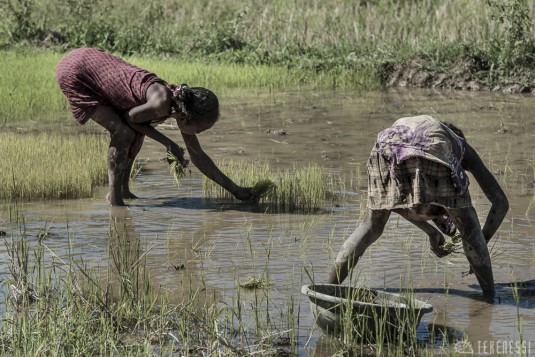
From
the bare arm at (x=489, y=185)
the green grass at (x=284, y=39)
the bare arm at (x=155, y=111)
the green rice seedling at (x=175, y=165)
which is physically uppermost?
the green grass at (x=284, y=39)

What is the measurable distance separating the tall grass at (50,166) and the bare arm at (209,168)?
0.98 meters

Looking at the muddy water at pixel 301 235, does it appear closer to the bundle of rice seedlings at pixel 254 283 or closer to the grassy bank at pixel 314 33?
the bundle of rice seedlings at pixel 254 283

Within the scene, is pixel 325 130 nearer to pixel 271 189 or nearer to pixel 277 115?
pixel 277 115

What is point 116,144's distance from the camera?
686cm

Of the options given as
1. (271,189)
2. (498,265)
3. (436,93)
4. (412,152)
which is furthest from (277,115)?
(412,152)

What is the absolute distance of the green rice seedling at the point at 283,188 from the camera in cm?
693

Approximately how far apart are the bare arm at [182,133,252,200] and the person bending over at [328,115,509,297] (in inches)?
94.7

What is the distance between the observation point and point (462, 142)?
4508 millimetres

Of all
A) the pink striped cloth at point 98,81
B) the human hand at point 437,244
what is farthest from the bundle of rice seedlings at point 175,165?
the human hand at point 437,244

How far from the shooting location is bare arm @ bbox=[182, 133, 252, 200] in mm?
6902

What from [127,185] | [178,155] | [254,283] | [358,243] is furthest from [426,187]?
[127,185]

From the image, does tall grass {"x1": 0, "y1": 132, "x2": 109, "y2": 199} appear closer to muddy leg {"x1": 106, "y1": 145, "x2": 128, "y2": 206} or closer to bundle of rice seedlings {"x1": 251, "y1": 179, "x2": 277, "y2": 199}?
muddy leg {"x1": 106, "y1": 145, "x2": 128, "y2": 206}

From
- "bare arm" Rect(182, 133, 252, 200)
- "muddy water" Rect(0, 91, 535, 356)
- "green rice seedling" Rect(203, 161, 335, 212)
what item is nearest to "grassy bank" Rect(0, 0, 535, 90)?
"muddy water" Rect(0, 91, 535, 356)

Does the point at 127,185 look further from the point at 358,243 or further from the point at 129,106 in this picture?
the point at 358,243
